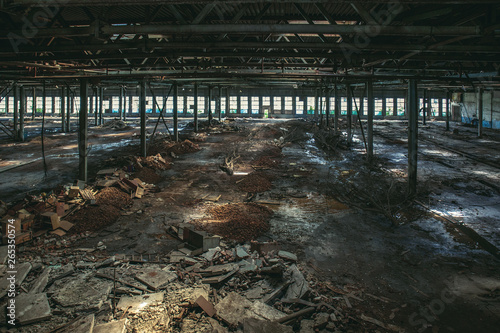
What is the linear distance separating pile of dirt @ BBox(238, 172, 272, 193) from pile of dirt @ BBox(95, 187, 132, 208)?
384 cm

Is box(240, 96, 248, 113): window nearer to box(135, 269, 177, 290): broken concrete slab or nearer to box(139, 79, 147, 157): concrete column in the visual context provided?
box(139, 79, 147, 157): concrete column

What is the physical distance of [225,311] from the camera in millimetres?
4258

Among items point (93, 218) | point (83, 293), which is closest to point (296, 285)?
point (83, 293)

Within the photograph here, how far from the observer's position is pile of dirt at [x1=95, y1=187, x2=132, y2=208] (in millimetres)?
8537

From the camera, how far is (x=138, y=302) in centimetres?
445

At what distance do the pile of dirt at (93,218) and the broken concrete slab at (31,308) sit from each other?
2.70 m

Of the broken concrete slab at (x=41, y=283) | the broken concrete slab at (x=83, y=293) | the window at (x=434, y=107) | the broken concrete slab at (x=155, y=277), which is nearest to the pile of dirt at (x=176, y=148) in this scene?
the broken concrete slab at (x=41, y=283)

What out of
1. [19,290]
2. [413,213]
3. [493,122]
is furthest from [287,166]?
[493,122]

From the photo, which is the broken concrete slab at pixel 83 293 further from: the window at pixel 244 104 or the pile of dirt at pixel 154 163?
the window at pixel 244 104

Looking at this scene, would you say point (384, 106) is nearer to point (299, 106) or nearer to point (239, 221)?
point (299, 106)

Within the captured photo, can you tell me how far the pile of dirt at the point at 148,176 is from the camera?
37.9ft

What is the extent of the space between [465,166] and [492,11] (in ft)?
38.9

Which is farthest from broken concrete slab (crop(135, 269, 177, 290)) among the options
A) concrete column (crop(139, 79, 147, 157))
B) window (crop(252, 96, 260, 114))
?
window (crop(252, 96, 260, 114))

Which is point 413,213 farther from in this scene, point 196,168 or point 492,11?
point 196,168
